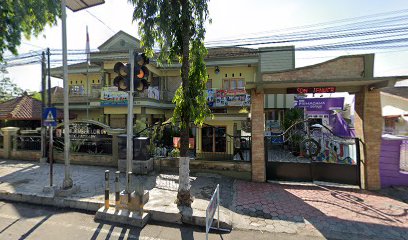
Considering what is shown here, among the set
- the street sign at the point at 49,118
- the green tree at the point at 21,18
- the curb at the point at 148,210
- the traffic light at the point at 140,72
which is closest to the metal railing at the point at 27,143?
the green tree at the point at 21,18

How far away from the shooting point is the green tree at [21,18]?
7.47 metres

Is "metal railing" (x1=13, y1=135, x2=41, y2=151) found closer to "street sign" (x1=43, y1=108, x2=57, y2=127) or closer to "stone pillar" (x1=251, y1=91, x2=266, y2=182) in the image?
"street sign" (x1=43, y1=108, x2=57, y2=127)

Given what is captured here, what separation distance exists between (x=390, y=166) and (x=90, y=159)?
1117 centimetres

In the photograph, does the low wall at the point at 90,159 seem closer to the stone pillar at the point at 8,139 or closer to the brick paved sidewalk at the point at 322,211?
the stone pillar at the point at 8,139

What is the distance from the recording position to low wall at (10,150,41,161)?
32.6 ft

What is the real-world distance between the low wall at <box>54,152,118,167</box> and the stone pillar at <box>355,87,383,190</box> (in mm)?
9177

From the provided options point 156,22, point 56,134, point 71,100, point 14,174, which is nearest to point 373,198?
point 156,22

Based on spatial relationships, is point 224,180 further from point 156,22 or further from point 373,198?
point 156,22

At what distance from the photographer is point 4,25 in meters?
7.54

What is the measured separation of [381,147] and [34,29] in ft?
44.7

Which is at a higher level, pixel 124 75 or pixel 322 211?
pixel 124 75

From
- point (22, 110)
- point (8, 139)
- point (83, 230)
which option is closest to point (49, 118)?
point (83, 230)

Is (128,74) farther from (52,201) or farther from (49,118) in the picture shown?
(52,201)

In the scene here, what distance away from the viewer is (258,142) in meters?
7.28
